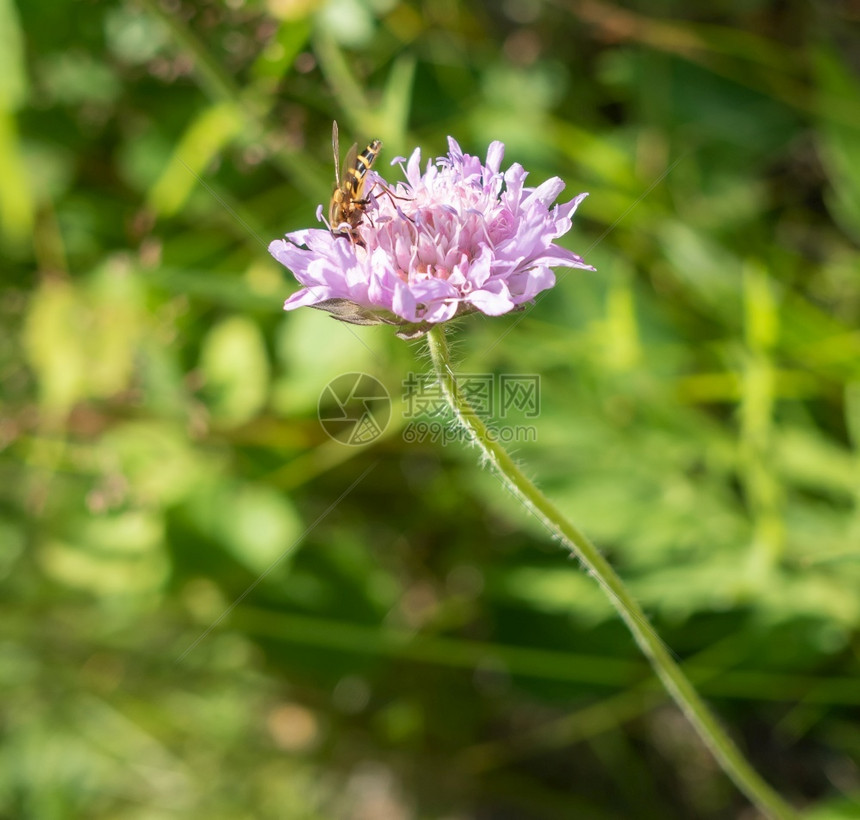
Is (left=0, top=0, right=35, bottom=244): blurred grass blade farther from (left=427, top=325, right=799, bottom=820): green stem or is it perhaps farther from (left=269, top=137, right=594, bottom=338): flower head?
(left=427, top=325, right=799, bottom=820): green stem

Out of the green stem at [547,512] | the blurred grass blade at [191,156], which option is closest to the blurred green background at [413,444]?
the blurred grass blade at [191,156]

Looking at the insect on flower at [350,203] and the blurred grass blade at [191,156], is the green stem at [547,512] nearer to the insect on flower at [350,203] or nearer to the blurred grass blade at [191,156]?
the insect on flower at [350,203]

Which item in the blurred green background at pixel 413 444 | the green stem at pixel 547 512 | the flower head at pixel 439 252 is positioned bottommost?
the blurred green background at pixel 413 444

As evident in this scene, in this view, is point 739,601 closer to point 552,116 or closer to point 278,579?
point 278,579

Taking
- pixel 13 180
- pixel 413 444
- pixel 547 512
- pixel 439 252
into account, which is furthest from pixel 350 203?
pixel 13 180

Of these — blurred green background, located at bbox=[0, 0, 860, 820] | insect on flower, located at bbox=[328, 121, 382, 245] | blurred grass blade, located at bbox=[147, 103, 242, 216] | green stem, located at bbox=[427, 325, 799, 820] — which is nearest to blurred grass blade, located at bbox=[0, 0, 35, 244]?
blurred green background, located at bbox=[0, 0, 860, 820]

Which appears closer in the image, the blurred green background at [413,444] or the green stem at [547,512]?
the green stem at [547,512]
